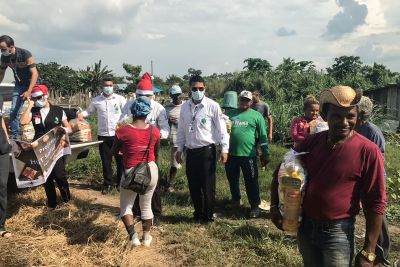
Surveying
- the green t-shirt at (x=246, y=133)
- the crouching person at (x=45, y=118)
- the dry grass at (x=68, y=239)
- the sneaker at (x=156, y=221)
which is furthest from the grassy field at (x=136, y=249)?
the green t-shirt at (x=246, y=133)

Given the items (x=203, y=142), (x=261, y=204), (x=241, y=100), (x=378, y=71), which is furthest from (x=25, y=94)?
(x=378, y=71)

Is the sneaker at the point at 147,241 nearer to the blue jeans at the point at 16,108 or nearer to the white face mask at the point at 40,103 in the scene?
the white face mask at the point at 40,103

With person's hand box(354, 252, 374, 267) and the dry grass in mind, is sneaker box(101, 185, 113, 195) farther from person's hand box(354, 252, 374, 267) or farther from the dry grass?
person's hand box(354, 252, 374, 267)

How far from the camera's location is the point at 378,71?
28328 mm

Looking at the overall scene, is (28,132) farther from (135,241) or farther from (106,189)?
(135,241)

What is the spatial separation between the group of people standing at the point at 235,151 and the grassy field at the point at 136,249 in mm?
231

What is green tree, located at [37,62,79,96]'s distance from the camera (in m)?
49.7

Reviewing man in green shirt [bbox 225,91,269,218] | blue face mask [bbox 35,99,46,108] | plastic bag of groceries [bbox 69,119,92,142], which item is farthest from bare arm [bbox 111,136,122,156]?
plastic bag of groceries [bbox 69,119,92,142]

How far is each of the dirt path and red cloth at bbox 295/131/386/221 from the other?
88.7 inches

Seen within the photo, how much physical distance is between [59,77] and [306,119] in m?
52.5

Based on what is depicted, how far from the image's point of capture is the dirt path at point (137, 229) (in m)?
4.32

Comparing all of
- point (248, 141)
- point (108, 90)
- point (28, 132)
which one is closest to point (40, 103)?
point (28, 132)

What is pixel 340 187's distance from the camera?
244 cm

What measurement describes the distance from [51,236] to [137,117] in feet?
5.70
